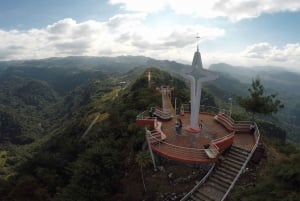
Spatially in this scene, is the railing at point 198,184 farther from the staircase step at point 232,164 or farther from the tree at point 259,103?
the tree at point 259,103

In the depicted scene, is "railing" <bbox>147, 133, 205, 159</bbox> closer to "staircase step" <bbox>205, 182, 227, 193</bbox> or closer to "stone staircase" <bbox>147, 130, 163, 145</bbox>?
"stone staircase" <bbox>147, 130, 163, 145</bbox>

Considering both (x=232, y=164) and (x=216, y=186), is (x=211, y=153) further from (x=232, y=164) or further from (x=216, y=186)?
(x=216, y=186)

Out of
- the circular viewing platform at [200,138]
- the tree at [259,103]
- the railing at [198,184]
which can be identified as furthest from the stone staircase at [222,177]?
the tree at [259,103]

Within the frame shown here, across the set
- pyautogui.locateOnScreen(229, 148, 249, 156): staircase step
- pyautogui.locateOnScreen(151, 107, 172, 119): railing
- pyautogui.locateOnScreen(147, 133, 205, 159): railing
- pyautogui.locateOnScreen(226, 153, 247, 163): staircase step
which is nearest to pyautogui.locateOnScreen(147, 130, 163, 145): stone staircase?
pyautogui.locateOnScreen(147, 133, 205, 159): railing

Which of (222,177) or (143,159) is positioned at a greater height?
(143,159)

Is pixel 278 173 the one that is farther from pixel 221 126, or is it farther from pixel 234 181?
pixel 221 126

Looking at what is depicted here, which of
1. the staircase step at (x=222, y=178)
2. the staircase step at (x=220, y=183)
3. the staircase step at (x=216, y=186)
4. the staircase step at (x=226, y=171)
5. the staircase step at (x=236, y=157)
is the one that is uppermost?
the staircase step at (x=236, y=157)

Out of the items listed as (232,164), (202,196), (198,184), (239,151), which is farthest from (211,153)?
(202,196)

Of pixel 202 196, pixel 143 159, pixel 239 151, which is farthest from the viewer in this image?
pixel 239 151

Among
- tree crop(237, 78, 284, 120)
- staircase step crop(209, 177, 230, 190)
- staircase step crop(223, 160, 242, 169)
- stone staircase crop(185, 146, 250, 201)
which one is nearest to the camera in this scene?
stone staircase crop(185, 146, 250, 201)
